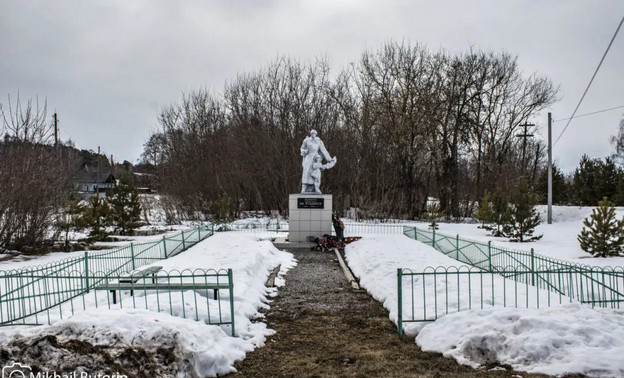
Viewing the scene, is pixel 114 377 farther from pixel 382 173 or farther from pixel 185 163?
pixel 185 163

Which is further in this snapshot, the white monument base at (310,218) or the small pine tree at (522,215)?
the small pine tree at (522,215)

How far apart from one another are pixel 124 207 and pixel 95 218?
300 centimetres

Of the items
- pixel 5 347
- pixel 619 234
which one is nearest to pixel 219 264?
pixel 5 347

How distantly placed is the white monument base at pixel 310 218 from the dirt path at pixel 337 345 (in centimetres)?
750

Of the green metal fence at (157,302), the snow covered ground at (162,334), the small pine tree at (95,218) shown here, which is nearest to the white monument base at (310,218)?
the small pine tree at (95,218)

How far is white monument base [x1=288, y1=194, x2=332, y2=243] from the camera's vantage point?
16562 millimetres

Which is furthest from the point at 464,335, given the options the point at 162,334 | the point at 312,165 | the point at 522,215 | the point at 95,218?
the point at 95,218

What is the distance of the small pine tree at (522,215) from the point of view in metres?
18.3

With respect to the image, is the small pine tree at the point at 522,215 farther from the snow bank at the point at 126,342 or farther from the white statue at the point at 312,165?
the snow bank at the point at 126,342

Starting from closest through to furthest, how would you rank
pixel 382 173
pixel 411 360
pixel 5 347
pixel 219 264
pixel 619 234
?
1. pixel 5 347
2. pixel 411 360
3. pixel 219 264
4. pixel 619 234
5. pixel 382 173

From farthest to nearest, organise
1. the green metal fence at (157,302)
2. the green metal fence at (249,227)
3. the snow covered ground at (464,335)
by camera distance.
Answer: the green metal fence at (249,227) → the green metal fence at (157,302) → the snow covered ground at (464,335)

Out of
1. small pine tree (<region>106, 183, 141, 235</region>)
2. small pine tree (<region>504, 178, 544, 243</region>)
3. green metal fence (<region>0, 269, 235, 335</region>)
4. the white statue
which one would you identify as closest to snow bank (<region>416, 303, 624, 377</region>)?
green metal fence (<region>0, 269, 235, 335</region>)

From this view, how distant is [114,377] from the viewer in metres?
4.37

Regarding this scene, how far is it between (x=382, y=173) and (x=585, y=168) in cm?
1410
